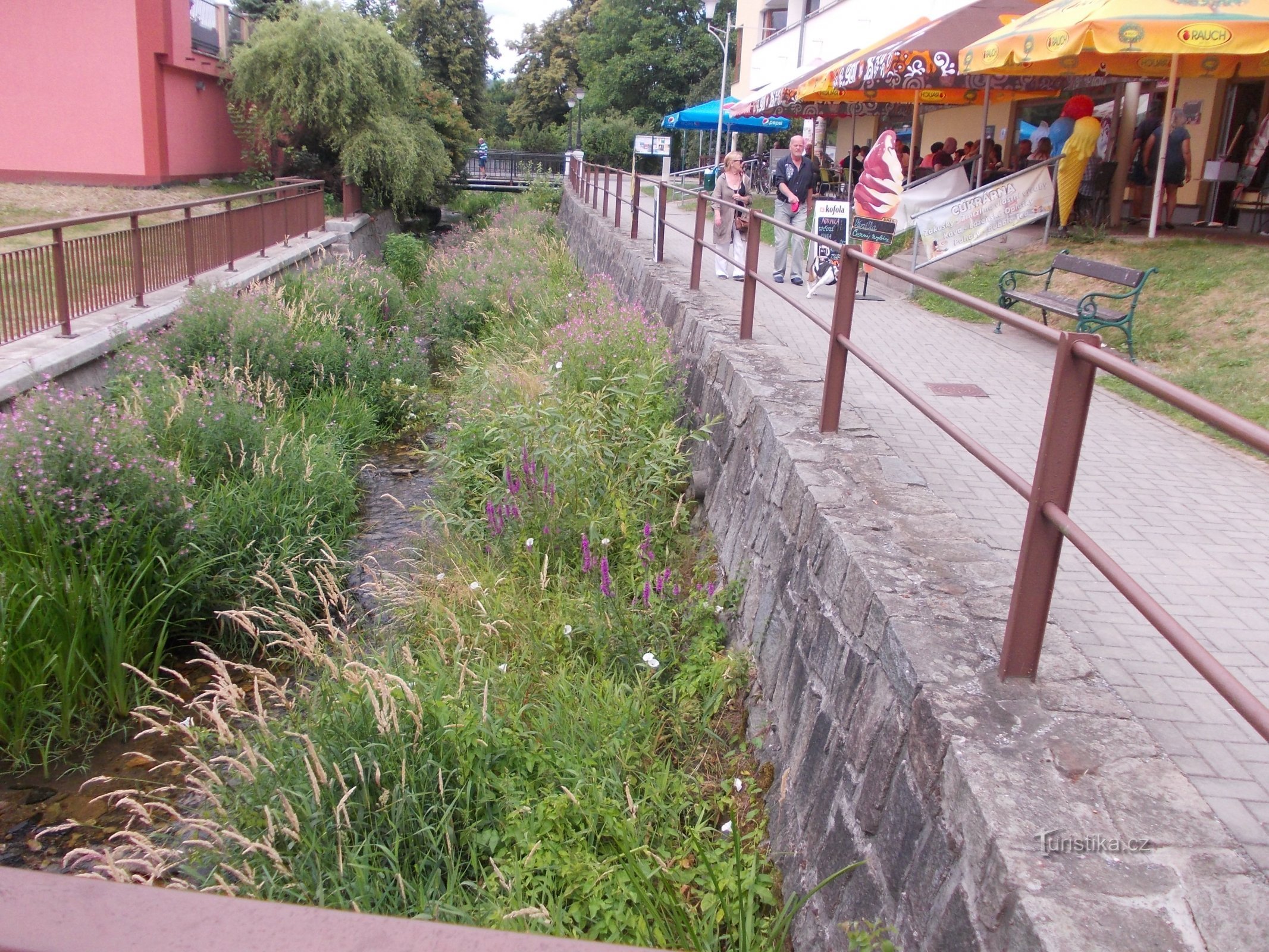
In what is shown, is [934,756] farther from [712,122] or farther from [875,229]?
[712,122]

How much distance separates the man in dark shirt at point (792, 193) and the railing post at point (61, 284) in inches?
276

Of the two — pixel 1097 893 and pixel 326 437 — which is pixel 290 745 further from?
pixel 326 437

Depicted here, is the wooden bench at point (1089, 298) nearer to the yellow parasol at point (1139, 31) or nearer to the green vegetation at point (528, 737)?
the yellow parasol at point (1139, 31)

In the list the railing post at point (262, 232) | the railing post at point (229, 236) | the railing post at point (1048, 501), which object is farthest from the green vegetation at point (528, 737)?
the railing post at point (262, 232)

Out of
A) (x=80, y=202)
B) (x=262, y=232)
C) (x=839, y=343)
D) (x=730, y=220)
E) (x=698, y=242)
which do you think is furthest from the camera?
(x=80, y=202)

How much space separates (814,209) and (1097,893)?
10936 mm

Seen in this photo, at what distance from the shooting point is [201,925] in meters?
0.81

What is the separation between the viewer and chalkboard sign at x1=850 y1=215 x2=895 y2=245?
1144 cm

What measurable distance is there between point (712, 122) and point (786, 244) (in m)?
24.9

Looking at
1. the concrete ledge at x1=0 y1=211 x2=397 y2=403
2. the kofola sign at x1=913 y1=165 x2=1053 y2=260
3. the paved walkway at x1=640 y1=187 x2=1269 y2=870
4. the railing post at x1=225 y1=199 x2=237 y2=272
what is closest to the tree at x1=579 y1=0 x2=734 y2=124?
the railing post at x1=225 y1=199 x2=237 y2=272

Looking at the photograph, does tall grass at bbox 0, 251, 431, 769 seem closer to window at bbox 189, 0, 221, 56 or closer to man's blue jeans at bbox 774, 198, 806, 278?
man's blue jeans at bbox 774, 198, 806, 278

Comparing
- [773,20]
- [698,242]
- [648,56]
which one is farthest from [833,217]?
[648,56]

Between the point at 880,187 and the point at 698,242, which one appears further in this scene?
the point at 880,187

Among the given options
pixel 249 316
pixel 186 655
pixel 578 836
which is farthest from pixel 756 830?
pixel 249 316
